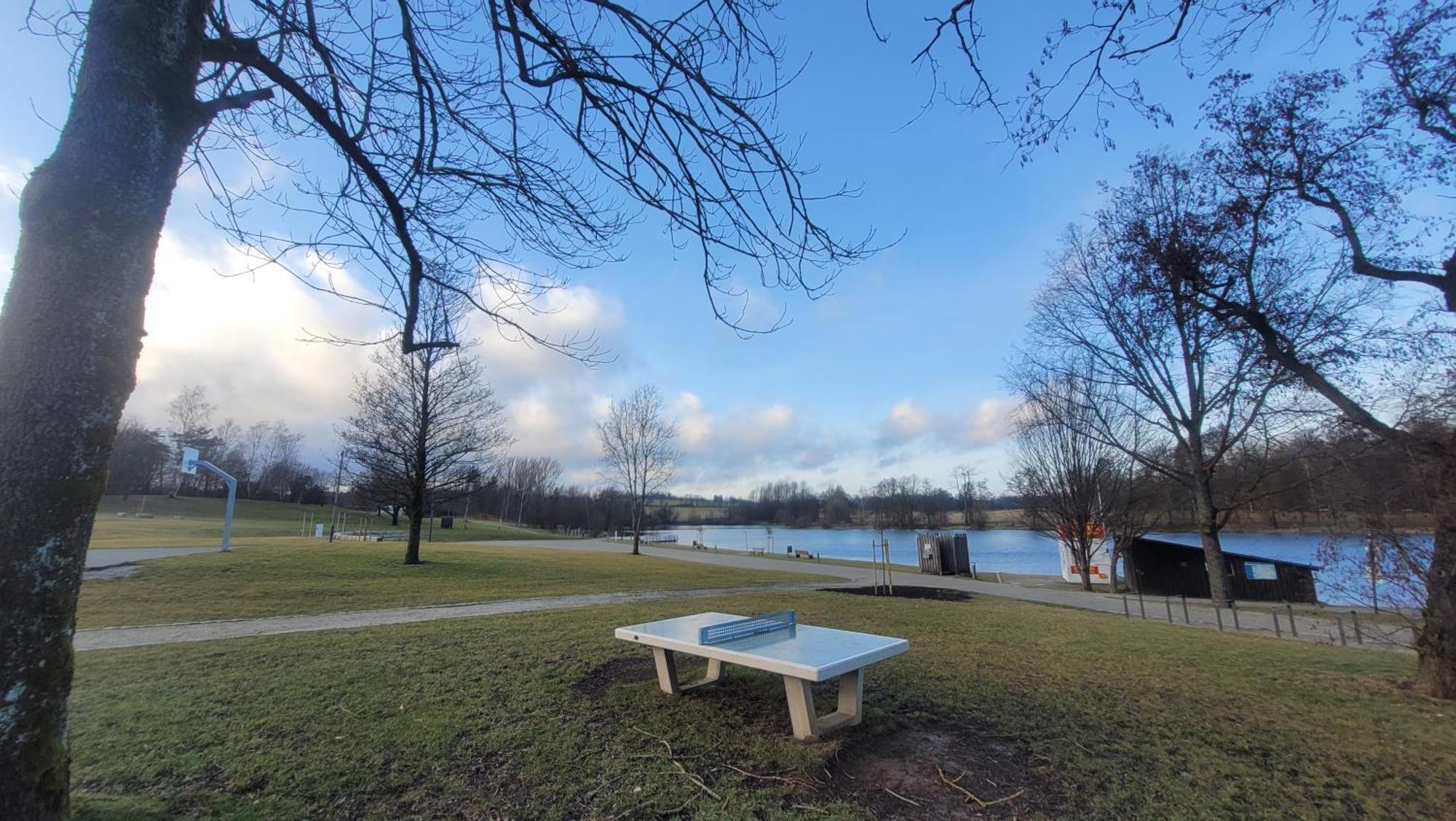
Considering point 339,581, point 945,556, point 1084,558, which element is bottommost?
point 945,556

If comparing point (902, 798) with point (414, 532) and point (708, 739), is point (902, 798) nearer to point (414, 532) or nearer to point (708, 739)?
point (708, 739)

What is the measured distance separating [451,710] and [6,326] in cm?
338

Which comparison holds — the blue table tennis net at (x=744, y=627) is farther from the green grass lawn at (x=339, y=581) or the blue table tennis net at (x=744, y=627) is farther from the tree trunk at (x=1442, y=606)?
the green grass lawn at (x=339, y=581)

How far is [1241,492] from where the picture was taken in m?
15.2

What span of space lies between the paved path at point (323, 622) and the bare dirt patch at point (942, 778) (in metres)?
7.00

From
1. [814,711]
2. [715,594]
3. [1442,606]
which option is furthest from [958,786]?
[715,594]

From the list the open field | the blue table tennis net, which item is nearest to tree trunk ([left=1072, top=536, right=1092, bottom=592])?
the blue table tennis net

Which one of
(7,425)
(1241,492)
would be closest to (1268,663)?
(7,425)

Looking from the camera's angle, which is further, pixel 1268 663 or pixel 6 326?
pixel 1268 663

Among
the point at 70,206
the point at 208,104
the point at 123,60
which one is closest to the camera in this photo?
the point at 70,206

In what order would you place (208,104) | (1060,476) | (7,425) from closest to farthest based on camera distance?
(7,425)
(208,104)
(1060,476)

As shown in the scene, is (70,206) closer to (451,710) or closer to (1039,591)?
(451,710)

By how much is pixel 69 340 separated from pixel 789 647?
4.11 m

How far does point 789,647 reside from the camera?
171 inches
